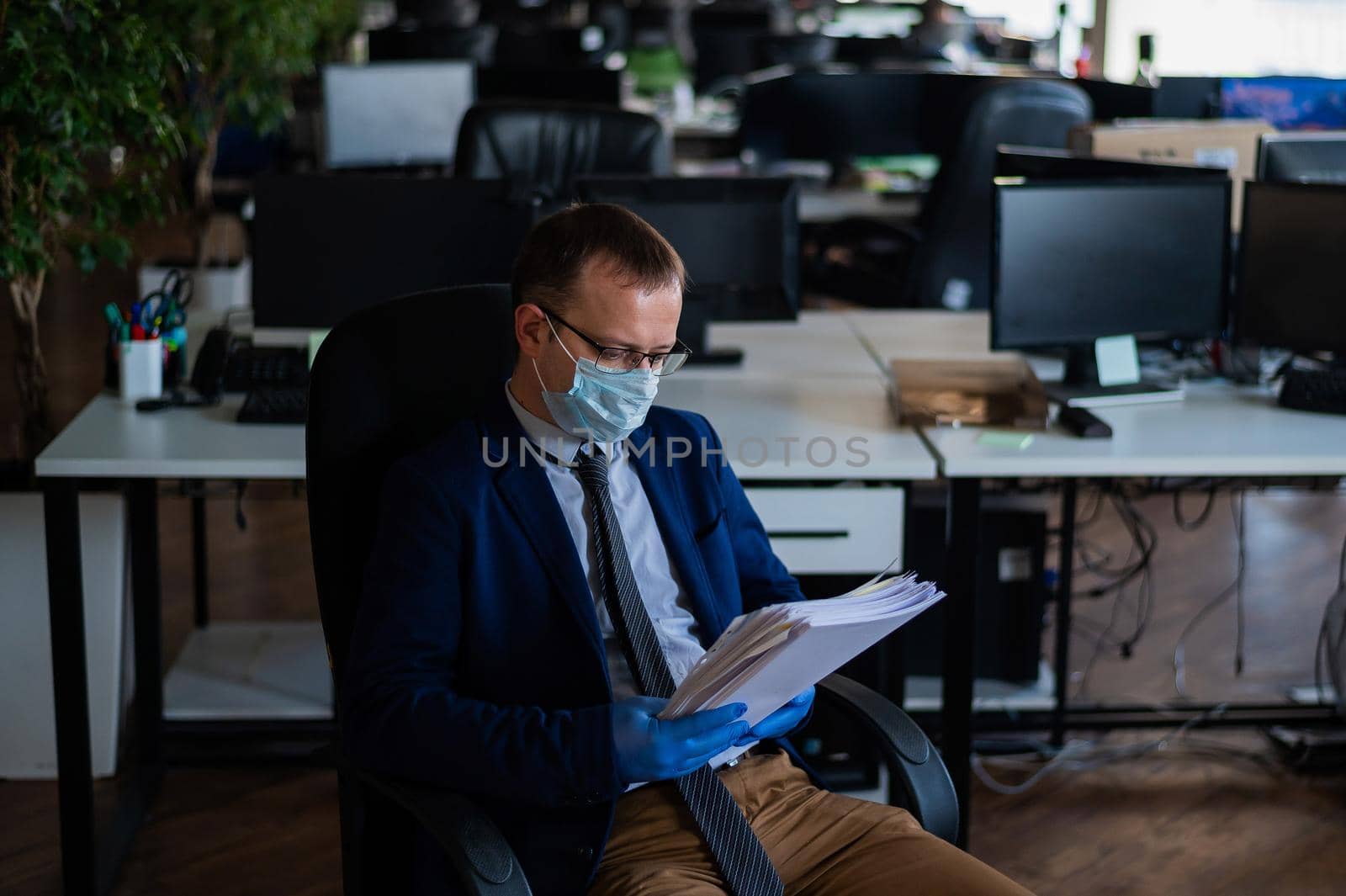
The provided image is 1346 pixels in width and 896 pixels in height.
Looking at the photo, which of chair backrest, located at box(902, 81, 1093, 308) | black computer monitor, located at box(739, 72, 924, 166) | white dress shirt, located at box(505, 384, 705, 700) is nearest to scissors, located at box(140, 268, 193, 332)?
white dress shirt, located at box(505, 384, 705, 700)

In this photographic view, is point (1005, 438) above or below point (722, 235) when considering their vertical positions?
below

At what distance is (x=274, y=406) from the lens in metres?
2.56

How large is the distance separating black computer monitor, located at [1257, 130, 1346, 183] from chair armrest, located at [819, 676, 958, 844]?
1981 mm

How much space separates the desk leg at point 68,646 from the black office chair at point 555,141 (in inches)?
61.4

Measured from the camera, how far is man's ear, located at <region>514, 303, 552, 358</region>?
1.68 meters

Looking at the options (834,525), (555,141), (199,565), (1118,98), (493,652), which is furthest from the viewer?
(1118,98)

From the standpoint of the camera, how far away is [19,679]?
278 cm

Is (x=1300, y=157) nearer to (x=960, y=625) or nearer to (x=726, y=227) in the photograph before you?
(x=726, y=227)

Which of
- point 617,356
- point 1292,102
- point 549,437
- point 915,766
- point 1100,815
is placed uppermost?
point 1292,102

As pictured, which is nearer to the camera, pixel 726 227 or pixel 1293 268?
pixel 1293 268

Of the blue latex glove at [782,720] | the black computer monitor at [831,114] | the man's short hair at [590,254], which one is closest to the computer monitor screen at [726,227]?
the man's short hair at [590,254]

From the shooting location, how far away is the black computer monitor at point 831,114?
5230 mm

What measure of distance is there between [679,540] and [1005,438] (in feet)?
2.98

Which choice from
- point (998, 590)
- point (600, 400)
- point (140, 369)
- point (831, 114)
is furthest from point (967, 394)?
point (831, 114)
